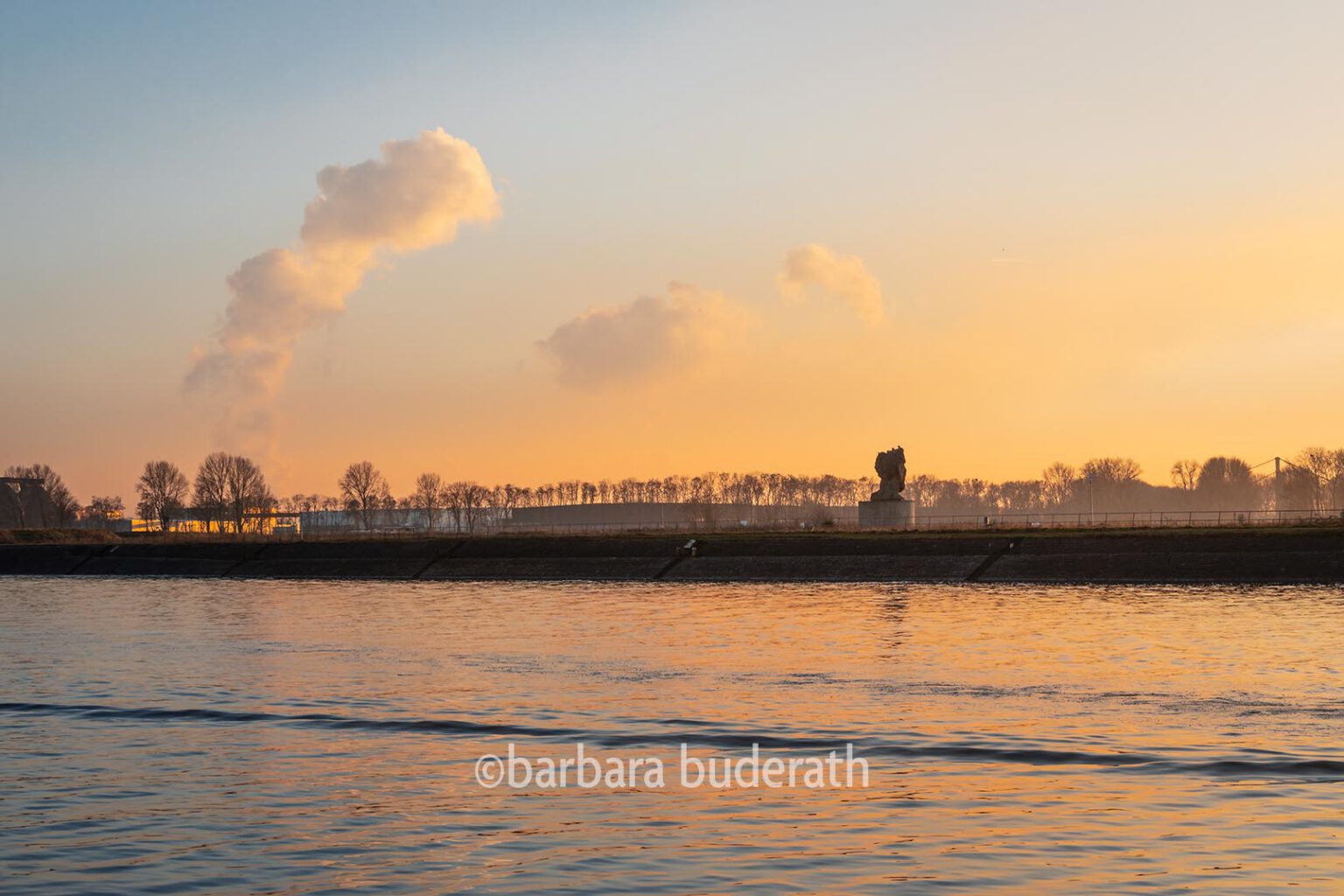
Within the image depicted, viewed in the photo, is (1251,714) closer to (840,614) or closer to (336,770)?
(336,770)

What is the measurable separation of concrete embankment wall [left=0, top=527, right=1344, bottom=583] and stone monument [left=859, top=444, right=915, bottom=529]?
381 inches

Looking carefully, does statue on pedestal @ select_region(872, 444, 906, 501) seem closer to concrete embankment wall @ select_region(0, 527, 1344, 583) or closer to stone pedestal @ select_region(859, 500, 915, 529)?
stone pedestal @ select_region(859, 500, 915, 529)

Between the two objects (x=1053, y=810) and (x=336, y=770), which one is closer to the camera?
(x=1053, y=810)

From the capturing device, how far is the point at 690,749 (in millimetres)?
21406

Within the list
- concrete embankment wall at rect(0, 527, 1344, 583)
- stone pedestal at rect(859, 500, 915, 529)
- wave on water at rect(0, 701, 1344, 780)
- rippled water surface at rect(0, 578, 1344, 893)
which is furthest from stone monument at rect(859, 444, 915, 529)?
wave on water at rect(0, 701, 1344, 780)

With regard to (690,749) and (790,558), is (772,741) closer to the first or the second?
(690,749)

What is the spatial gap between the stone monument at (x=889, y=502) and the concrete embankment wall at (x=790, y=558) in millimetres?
9669

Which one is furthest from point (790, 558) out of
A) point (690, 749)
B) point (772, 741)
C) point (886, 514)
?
point (690, 749)

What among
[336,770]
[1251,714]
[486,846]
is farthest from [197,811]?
[1251,714]

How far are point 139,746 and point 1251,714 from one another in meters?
19.4

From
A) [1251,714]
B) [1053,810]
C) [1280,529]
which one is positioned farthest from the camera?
[1280,529]

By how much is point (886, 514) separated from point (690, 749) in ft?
273

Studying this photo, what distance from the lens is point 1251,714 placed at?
2411 centimetres

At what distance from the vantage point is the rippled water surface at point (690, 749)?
554 inches
